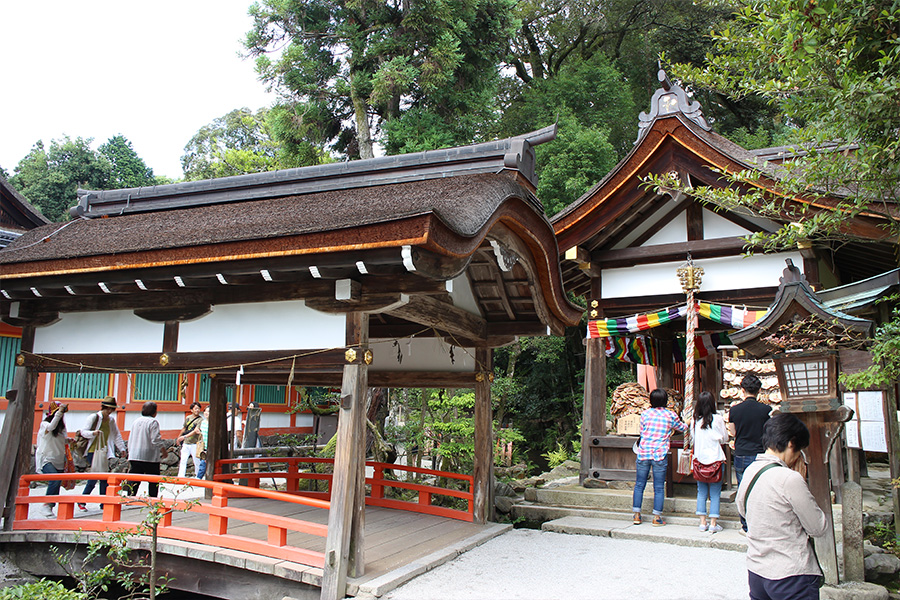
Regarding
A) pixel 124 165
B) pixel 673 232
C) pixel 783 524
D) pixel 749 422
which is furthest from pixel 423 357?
pixel 124 165

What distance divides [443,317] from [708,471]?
367 centimetres

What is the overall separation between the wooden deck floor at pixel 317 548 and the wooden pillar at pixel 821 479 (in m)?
3.44

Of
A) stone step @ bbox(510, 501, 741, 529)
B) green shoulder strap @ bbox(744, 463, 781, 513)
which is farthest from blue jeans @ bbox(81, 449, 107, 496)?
green shoulder strap @ bbox(744, 463, 781, 513)

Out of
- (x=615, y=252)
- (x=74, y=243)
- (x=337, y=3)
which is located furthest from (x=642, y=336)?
(x=337, y=3)

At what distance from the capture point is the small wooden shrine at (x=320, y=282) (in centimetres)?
532

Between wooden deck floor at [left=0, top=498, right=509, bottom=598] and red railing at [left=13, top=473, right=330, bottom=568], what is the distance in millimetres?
90

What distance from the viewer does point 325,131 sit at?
61.5 ft

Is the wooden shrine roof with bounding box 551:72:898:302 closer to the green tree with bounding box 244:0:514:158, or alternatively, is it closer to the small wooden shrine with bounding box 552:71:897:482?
the small wooden shrine with bounding box 552:71:897:482

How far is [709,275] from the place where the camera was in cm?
992

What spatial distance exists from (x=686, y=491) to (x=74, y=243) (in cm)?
882

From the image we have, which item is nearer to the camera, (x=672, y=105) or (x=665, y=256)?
(x=672, y=105)

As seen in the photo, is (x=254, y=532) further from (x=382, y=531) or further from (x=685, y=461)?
(x=685, y=461)

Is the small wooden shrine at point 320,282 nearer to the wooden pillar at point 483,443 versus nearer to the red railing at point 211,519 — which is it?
the wooden pillar at point 483,443

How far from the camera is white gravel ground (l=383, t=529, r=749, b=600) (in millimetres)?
5434
